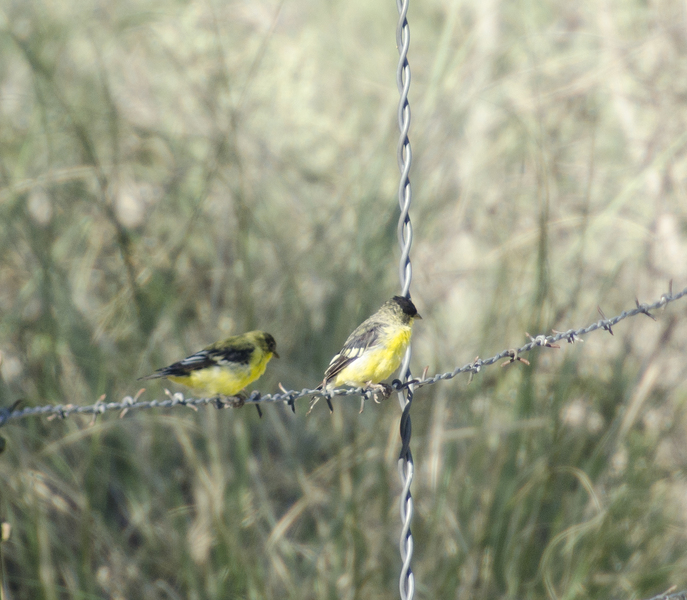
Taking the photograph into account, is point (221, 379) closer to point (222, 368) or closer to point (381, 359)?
point (222, 368)

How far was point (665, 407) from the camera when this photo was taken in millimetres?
6094

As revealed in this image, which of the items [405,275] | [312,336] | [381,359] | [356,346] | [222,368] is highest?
[312,336]

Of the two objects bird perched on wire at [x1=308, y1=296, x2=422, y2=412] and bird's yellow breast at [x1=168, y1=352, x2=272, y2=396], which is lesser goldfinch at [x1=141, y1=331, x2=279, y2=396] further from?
bird perched on wire at [x1=308, y1=296, x2=422, y2=412]

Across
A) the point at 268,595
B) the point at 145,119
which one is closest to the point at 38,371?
the point at 268,595

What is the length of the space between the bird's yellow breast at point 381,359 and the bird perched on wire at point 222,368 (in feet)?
1.87

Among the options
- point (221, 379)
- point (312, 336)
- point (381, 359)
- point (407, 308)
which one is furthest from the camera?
point (312, 336)

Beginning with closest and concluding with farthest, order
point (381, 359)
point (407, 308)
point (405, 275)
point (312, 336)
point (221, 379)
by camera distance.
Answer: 1. point (405, 275)
2. point (407, 308)
3. point (381, 359)
4. point (221, 379)
5. point (312, 336)

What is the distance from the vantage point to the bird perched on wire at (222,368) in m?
3.41

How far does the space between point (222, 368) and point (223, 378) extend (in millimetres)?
52

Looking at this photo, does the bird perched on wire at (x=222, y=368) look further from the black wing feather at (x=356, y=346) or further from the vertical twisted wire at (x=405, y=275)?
the vertical twisted wire at (x=405, y=275)

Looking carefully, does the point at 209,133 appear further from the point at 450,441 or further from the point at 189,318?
the point at 450,441

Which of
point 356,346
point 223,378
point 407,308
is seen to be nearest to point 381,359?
point 356,346

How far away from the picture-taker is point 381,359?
310 cm

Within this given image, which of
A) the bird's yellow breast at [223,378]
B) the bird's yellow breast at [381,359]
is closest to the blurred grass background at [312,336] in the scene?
the bird's yellow breast at [223,378]
